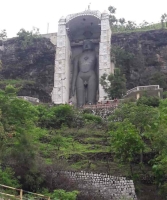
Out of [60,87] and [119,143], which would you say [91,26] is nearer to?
[60,87]

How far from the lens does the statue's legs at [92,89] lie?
3559 cm

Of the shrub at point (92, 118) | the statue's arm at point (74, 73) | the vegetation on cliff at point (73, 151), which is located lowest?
the vegetation on cliff at point (73, 151)

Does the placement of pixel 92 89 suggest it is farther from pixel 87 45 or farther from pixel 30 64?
pixel 30 64

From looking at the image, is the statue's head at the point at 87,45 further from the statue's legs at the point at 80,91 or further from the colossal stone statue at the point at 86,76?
the statue's legs at the point at 80,91

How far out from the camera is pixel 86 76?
121 feet

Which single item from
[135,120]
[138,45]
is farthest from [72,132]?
[138,45]

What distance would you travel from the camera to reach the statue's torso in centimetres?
3725

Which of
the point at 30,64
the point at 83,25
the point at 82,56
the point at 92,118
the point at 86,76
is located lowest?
the point at 92,118

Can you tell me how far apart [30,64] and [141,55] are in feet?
34.3

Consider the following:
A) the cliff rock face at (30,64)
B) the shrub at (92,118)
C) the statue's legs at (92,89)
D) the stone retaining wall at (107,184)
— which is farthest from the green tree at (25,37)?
the stone retaining wall at (107,184)

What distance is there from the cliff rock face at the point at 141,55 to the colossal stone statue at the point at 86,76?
2344mm

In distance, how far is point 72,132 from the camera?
23484mm

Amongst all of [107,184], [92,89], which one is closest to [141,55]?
[92,89]

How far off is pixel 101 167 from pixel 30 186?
3.64 m
